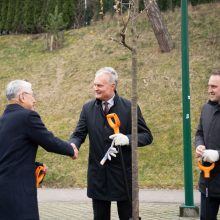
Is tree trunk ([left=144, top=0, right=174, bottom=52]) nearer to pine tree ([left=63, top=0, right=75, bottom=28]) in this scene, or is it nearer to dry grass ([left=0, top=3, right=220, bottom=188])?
dry grass ([left=0, top=3, right=220, bottom=188])

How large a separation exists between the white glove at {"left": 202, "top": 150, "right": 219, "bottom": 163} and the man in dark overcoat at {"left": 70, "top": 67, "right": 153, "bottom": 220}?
2.10 ft

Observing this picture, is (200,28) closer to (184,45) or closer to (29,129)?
(184,45)

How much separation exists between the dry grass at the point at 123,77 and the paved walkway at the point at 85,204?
2.35ft

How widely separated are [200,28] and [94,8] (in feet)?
19.8

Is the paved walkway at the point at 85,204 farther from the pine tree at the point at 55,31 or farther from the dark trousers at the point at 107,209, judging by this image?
the pine tree at the point at 55,31

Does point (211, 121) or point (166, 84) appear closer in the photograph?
point (211, 121)

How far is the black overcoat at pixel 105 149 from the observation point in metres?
5.90

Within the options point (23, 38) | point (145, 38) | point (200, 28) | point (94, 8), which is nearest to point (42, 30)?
point (23, 38)

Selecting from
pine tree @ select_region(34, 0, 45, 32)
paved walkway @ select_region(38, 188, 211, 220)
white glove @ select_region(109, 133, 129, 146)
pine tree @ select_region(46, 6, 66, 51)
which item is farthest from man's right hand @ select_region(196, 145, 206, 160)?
pine tree @ select_region(34, 0, 45, 32)

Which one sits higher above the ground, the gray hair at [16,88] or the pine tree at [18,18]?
the pine tree at [18,18]

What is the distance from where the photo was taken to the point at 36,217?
5.36 metres

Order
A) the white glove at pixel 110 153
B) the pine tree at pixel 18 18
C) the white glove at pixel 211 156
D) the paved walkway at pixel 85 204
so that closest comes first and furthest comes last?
1. the white glove at pixel 211 156
2. the white glove at pixel 110 153
3. the paved walkway at pixel 85 204
4. the pine tree at pixel 18 18

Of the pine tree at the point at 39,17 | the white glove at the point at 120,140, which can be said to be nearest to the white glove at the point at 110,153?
the white glove at the point at 120,140

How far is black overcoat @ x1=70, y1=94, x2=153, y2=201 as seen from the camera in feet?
19.4
